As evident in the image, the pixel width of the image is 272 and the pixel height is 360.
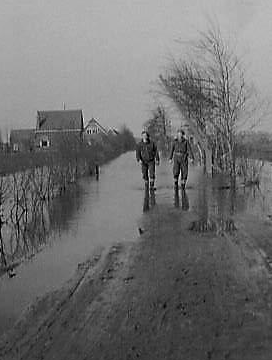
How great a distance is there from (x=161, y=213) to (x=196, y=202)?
95.5 inches

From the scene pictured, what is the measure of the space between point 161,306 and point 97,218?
8553 millimetres

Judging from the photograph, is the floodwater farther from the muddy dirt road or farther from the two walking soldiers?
the two walking soldiers

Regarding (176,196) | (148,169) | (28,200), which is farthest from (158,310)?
(148,169)

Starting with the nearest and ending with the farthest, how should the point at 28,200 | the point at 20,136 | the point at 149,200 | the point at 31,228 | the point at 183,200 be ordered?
1. the point at 31,228
2. the point at 183,200
3. the point at 28,200
4. the point at 149,200
5. the point at 20,136

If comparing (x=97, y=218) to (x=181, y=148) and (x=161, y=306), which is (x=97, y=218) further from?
(x=161, y=306)

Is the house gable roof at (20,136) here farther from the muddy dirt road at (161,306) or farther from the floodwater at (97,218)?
the muddy dirt road at (161,306)

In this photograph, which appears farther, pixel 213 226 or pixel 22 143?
pixel 22 143

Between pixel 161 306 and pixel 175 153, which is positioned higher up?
pixel 175 153

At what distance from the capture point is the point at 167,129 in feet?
196

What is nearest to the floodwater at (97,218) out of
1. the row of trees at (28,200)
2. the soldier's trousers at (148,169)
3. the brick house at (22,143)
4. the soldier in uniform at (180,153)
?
the row of trees at (28,200)

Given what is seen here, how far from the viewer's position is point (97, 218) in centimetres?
1498

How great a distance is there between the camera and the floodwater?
8242 millimetres

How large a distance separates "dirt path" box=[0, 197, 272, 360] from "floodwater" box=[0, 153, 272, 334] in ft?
1.50

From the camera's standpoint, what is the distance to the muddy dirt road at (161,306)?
5.33m
